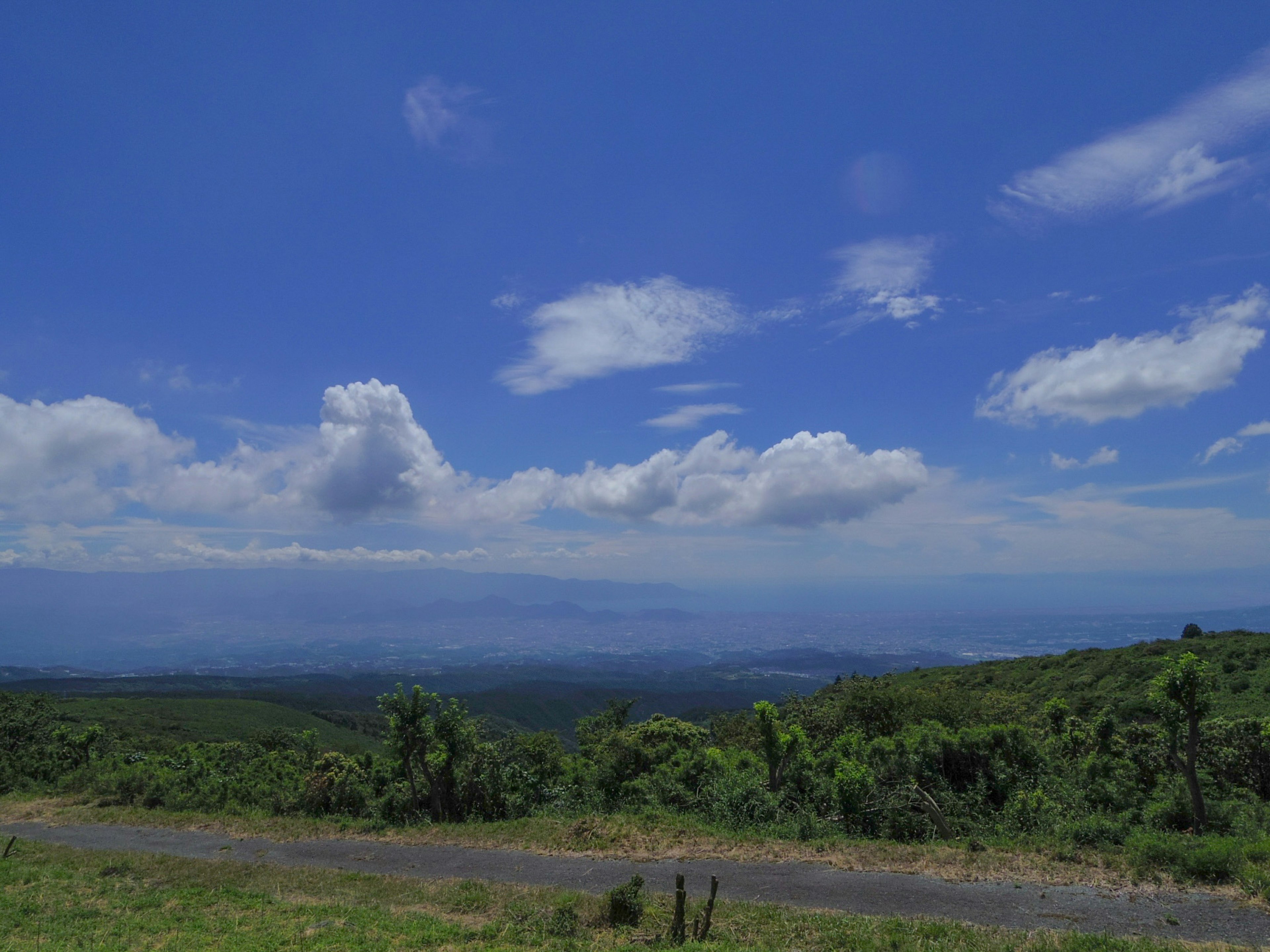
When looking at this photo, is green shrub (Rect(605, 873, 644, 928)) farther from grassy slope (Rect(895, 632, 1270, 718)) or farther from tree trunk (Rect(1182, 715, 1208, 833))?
grassy slope (Rect(895, 632, 1270, 718))

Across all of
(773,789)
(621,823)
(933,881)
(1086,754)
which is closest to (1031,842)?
(933,881)

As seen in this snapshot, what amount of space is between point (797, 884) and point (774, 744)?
5.66 meters

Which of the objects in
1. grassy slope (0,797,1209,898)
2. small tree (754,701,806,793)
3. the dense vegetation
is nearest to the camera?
Answer: grassy slope (0,797,1209,898)

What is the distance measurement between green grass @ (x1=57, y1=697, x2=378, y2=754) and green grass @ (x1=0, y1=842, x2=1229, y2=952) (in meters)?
43.1

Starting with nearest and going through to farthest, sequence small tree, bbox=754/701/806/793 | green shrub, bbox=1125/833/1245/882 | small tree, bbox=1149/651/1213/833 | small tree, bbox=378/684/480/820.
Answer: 1. green shrub, bbox=1125/833/1245/882
2. small tree, bbox=1149/651/1213/833
3. small tree, bbox=754/701/806/793
4. small tree, bbox=378/684/480/820

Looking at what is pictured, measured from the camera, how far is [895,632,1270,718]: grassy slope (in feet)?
96.2

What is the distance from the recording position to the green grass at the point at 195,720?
6912cm

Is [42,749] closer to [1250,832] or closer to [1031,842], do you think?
[1031,842]

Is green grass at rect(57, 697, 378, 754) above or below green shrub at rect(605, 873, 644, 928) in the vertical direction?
below

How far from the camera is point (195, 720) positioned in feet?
298

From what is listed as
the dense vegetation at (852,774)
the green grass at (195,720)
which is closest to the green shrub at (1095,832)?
the dense vegetation at (852,774)

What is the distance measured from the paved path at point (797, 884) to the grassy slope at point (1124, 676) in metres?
16.3

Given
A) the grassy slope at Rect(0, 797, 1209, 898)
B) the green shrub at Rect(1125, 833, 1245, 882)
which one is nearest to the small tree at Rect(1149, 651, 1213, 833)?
the green shrub at Rect(1125, 833, 1245, 882)

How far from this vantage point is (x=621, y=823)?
54.6ft
